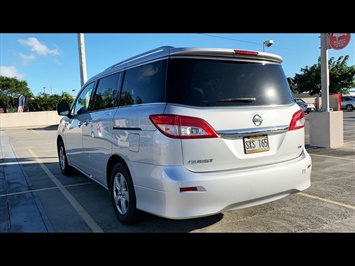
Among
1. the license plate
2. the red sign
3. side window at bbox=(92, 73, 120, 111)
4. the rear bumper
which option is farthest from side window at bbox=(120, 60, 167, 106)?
the red sign

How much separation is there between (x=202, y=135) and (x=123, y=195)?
1.40 meters

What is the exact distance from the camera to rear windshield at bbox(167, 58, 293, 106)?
2990 millimetres

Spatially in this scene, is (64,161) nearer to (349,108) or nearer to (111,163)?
(111,163)

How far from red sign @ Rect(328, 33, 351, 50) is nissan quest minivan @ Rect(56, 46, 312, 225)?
573 cm

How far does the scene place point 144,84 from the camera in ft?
11.3

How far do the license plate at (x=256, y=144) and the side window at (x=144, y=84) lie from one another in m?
0.96

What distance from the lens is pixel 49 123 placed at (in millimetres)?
32906

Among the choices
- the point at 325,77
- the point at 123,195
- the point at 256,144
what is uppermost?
the point at 325,77

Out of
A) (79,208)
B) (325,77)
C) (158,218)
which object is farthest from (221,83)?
(325,77)

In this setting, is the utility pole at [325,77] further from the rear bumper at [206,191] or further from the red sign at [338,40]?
the rear bumper at [206,191]
